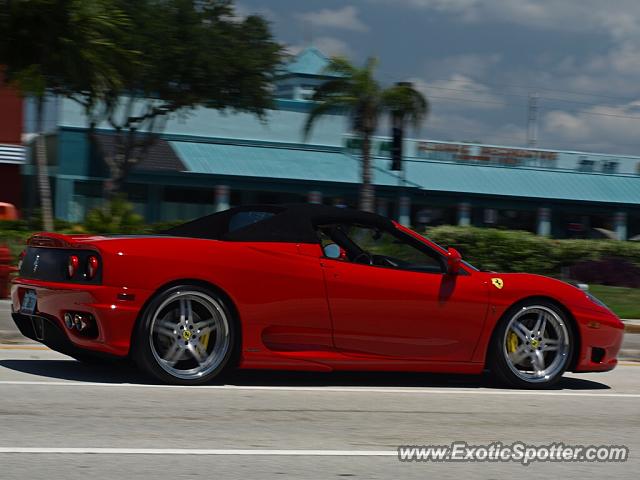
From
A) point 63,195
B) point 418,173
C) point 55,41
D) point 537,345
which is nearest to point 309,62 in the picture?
point 418,173

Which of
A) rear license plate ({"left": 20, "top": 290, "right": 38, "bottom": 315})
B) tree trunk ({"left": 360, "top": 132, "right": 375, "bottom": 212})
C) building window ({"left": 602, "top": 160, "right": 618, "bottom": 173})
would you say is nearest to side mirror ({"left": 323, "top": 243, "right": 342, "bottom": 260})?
rear license plate ({"left": 20, "top": 290, "right": 38, "bottom": 315})

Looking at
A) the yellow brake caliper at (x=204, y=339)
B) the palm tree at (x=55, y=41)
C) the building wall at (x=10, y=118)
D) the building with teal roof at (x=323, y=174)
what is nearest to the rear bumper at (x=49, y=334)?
the yellow brake caliper at (x=204, y=339)

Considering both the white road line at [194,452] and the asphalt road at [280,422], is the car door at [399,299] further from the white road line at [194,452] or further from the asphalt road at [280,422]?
the white road line at [194,452]

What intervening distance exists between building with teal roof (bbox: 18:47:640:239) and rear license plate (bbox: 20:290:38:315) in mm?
26935

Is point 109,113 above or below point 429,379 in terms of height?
above

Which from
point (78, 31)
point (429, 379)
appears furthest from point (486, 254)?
point (429, 379)

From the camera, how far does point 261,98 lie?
3212 centimetres

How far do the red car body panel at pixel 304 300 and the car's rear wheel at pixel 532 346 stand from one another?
0.11 meters

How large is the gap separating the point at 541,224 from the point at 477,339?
37110 mm

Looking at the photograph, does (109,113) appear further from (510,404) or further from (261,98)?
(510,404)

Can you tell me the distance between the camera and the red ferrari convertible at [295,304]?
6.83m

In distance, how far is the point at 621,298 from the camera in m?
19.3

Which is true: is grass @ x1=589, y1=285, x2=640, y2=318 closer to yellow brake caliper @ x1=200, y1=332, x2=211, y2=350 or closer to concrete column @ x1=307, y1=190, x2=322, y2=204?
yellow brake caliper @ x1=200, y1=332, x2=211, y2=350

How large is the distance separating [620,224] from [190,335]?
4104cm
